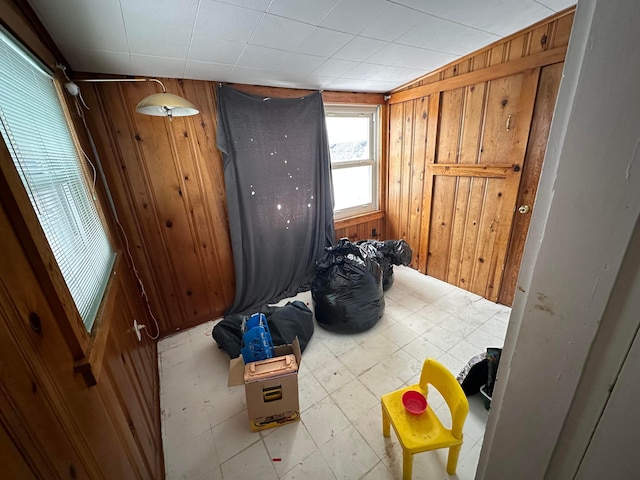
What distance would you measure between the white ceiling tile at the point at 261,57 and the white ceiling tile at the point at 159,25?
362mm

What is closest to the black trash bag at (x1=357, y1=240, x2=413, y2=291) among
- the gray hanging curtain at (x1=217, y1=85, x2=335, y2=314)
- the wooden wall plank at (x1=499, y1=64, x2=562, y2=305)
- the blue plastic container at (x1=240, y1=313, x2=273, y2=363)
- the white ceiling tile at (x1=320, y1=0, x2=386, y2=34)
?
the gray hanging curtain at (x1=217, y1=85, x2=335, y2=314)

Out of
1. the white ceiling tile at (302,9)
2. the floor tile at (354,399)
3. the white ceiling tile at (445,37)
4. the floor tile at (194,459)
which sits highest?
the white ceiling tile at (445,37)

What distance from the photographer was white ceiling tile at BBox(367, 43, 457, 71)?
1896 mm

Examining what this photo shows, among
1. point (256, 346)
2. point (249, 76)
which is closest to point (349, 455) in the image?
point (256, 346)

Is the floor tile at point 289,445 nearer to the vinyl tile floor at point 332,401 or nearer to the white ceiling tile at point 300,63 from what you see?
the vinyl tile floor at point 332,401

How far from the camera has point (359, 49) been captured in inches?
71.6

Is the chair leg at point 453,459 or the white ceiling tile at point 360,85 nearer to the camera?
the chair leg at point 453,459

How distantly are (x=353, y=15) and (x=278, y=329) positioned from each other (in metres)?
2.08

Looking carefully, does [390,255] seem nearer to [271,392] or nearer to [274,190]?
[274,190]

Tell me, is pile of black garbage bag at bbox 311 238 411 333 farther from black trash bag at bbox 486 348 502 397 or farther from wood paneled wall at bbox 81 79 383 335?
Result: wood paneled wall at bbox 81 79 383 335

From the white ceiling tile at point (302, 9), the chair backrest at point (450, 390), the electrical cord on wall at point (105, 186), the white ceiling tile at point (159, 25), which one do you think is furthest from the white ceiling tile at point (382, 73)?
the chair backrest at point (450, 390)

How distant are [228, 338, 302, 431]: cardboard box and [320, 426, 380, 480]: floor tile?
0.25 metres

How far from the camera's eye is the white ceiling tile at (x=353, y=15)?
133 centimetres

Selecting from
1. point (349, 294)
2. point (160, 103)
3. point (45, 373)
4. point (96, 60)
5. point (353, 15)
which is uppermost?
point (353, 15)
